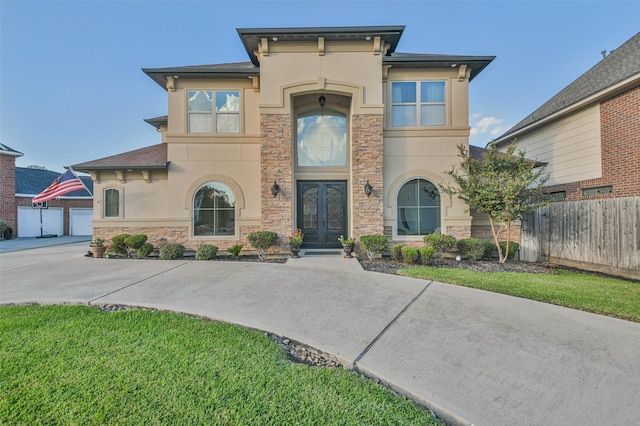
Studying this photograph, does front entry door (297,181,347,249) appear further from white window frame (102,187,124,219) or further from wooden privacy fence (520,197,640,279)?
white window frame (102,187,124,219)

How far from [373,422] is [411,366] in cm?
93

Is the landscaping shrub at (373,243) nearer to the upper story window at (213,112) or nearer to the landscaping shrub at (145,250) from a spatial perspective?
the upper story window at (213,112)

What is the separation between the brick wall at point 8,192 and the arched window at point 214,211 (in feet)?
61.2

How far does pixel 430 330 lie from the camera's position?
11.8 ft

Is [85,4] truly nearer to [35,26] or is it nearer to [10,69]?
[35,26]

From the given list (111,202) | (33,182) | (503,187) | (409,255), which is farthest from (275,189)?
(33,182)

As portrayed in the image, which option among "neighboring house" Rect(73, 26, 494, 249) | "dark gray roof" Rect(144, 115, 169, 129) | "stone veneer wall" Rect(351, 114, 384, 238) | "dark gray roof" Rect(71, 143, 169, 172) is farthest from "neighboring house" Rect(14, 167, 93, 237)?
"stone veneer wall" Rect(351, 114, 384, 238)

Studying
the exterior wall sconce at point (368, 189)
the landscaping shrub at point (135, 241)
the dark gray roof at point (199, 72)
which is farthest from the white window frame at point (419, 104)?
the landscaping shrub at point (135, 241)

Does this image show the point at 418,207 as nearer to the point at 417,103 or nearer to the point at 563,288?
the point at 417,103

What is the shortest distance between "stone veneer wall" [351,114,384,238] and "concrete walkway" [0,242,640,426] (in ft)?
8.45

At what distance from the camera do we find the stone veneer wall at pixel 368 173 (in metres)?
9.05

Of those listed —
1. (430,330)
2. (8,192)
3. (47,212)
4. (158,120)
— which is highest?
(158,120)

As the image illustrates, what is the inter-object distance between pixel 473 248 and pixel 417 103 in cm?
525

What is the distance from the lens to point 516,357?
2.95 meters
